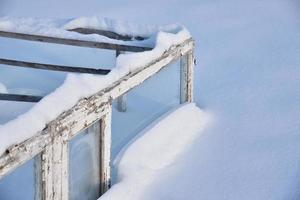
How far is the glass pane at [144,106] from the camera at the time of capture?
13.3ft

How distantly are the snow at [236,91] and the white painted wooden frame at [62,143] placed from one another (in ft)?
1.10

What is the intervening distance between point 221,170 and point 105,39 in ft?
3.82

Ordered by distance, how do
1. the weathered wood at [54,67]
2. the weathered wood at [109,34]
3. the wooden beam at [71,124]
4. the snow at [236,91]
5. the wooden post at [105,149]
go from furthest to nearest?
1. the weathered wood at [109,34]
2. the weathered wood at [54,67]
3. the snow at [236,91]
4. the wooden post at [105,149]
5. the wooden beam at [71,124]

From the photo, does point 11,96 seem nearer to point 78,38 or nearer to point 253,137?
point 78,38

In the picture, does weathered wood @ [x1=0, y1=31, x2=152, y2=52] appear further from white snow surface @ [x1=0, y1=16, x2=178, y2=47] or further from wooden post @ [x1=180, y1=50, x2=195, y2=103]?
wooden post @ [x1=180, y1=50, x2=195, y2=103]

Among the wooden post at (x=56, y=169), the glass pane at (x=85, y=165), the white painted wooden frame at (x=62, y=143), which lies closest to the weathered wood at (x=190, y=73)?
the white painted wooden frame at (x=62, y=143)

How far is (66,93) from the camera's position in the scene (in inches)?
104

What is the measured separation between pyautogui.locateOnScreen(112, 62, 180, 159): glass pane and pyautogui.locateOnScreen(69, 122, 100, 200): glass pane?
714mm

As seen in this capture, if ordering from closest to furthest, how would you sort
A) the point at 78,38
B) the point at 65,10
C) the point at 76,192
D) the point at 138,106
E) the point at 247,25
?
1. the point at 76,192
2. the point at 78,38
3. the point at 138,106
4. the point at 247,25
5. the point at 65,10

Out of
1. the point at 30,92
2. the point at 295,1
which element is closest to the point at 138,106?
the point at 30,92

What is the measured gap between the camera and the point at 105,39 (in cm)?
378

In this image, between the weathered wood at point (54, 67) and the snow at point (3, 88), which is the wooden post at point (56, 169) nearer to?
the weathered wood at point (54, 67)

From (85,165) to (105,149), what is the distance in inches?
5.7

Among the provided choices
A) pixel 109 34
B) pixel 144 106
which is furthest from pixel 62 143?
pixel 144 106
